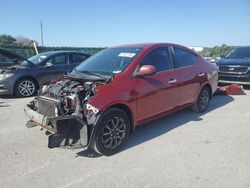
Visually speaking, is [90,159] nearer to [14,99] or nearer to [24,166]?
[24,166]

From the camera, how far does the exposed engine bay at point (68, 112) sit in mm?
4129

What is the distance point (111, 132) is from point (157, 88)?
130 centimetres

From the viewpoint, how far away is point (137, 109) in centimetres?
484

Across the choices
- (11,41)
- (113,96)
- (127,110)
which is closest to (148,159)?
(127,110)

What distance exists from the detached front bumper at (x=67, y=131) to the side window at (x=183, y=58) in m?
2.60

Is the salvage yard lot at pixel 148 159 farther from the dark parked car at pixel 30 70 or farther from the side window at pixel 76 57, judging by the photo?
the side window at pixel 76 57

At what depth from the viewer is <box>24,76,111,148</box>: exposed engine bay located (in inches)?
163

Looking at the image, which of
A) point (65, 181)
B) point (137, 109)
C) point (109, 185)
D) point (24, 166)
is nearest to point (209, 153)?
point (137, 109)

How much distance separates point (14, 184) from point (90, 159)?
114 centimetres

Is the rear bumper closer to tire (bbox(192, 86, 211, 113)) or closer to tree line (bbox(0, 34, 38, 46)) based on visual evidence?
tire (bbox(192, 86, 211, 113))

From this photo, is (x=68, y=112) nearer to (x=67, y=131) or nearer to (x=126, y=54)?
(x=67, y=131)

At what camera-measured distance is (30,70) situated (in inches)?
375

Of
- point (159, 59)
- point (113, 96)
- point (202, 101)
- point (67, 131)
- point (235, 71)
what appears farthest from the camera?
point (235, 71)

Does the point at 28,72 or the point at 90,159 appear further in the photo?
the point at 28,72
